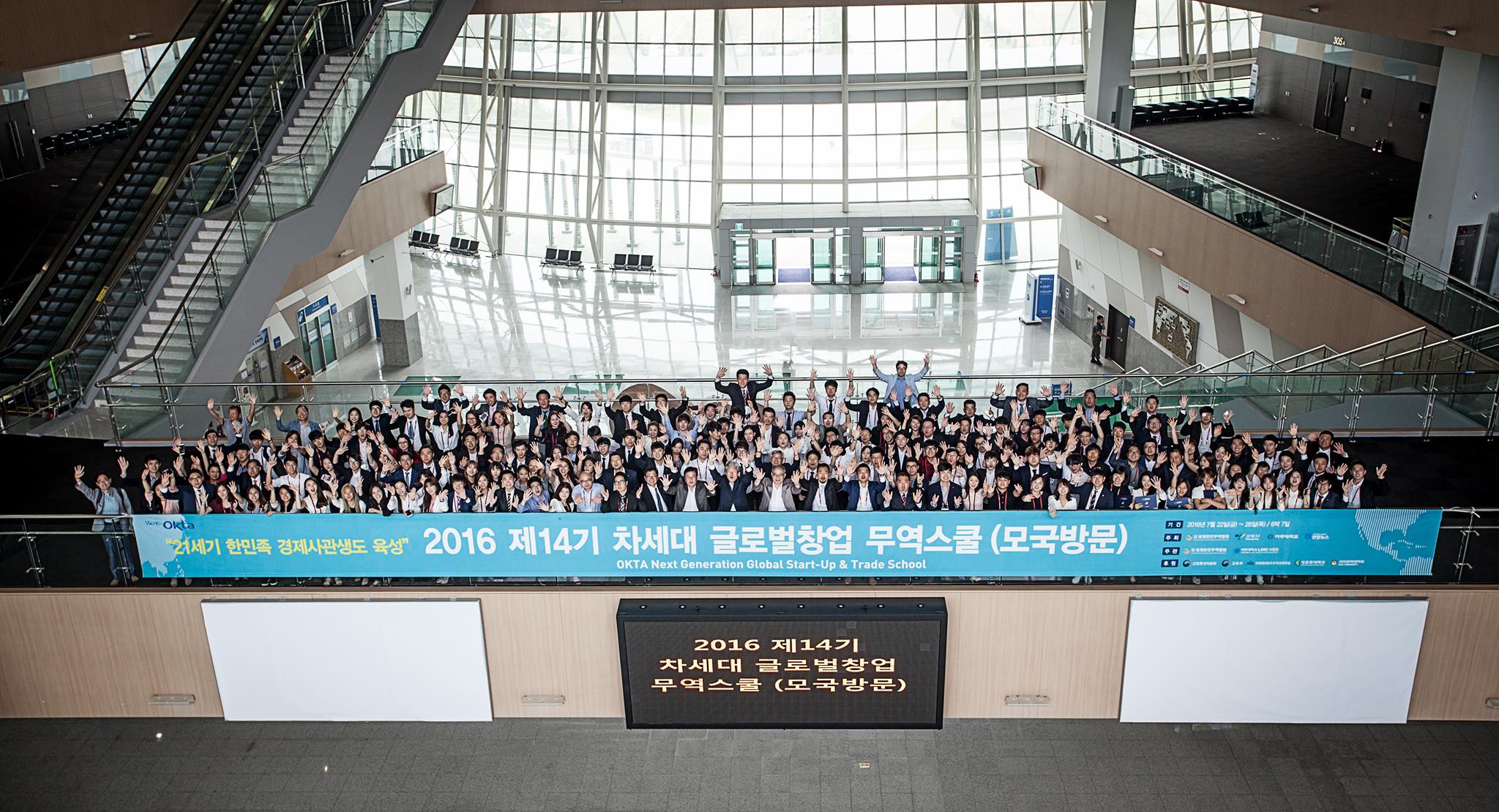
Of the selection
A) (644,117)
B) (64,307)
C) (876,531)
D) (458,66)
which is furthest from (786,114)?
(876,531)

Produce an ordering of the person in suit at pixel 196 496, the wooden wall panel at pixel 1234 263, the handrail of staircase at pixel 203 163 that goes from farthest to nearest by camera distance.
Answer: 1. the wooden wall panel at pixel 1234 263
2. the handrail of staircase at pixel 203 163
3. the person in suit at pixel 196 496

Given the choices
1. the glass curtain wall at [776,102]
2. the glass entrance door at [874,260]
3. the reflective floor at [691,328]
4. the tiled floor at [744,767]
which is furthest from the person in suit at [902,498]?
the glass curtain wall at [776,102]

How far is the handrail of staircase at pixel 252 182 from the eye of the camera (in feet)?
44.0

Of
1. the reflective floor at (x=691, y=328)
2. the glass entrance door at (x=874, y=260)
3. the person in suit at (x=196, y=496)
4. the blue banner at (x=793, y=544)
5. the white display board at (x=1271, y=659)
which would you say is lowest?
the reflective floor at (x=691, y=328)

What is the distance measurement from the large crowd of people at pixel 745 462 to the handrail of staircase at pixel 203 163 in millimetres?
1248

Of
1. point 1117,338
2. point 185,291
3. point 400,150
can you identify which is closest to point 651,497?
point 185,291

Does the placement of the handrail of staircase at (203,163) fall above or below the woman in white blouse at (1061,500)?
above

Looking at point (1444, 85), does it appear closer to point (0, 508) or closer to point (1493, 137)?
point (1493, 137)

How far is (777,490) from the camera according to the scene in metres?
10.7

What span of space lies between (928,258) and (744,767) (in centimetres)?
2187

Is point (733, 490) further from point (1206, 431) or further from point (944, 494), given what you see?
point (1206, 431)

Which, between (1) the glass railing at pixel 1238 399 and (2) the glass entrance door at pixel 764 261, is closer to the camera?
(1) the glass railing at pixel 1238 399

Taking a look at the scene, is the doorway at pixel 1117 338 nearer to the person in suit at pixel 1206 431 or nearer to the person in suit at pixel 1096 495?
the person in suit at pixel 1206 431

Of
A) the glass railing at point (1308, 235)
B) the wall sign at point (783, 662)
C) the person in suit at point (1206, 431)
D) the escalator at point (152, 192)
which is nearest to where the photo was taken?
the wall sign at point (783, 662)
